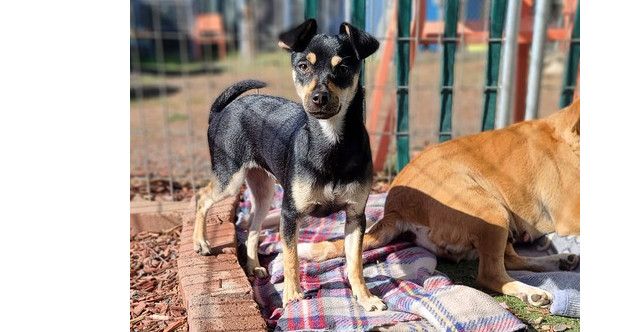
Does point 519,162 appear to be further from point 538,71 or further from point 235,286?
point 235,286

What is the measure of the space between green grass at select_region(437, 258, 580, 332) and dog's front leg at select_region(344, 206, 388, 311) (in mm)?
846

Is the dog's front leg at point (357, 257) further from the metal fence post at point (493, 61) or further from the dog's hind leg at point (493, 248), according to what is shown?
the metal fence post at point (493, 61)

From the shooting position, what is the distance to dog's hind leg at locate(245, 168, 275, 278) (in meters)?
4.36

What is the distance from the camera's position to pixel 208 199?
435 centimetres

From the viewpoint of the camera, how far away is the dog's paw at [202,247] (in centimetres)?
423

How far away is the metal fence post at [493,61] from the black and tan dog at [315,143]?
2.32 metres

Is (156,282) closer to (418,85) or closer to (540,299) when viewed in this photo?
(540,299)

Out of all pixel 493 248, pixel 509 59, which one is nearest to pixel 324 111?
pixel 493 248

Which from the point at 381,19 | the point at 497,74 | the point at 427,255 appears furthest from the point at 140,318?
the point at 381,19

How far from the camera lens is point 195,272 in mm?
3957

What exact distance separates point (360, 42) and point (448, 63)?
2.45 m

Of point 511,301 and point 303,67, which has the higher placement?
point 303,67

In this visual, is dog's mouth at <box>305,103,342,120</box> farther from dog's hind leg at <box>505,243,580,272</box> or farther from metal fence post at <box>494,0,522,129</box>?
metal fence post at <box>494,0,522,129</box>

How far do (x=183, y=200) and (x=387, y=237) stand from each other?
2.26 meters
